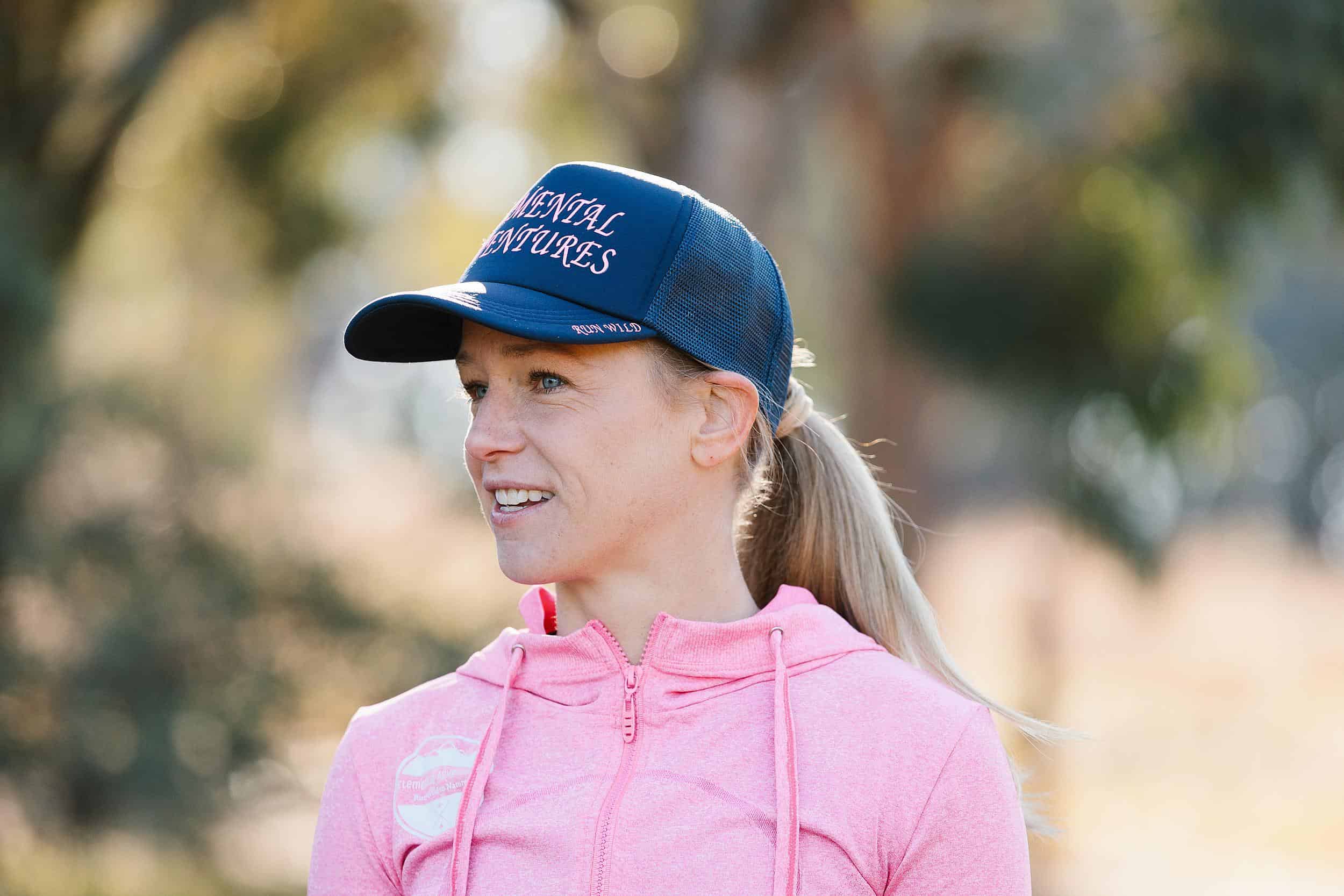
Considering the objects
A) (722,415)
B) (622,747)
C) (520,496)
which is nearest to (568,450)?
(520,496)

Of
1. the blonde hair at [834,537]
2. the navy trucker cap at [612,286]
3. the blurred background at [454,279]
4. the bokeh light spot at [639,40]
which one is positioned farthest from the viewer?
the bokeh light spot at [639,40]

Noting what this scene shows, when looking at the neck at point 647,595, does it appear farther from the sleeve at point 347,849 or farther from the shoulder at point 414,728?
the sleeve at point 347,849

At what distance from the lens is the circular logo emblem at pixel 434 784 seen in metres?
1.51

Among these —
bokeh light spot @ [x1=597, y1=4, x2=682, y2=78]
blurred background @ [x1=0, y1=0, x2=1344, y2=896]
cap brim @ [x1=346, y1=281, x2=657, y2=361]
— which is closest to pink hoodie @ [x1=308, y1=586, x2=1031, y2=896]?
cap brim @ [x1=346, y1=281, x2=657, y2=361]

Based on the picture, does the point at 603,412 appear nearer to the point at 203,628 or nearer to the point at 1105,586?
the point at 203,628

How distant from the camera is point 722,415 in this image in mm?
1587

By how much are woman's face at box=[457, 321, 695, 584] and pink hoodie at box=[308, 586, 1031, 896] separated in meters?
0.12

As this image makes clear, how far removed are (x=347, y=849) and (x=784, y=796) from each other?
493 millimetres

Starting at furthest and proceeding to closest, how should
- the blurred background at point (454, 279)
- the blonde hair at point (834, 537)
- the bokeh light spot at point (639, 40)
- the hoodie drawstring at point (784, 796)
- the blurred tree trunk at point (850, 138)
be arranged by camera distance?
the bokeh light spot at point (639, 40), the blurred tree trunk at point (850, 138), the blurred background at point (454, 279), the blonde hair at point (834, 537), the hoodie drawstring at point (784, 796)

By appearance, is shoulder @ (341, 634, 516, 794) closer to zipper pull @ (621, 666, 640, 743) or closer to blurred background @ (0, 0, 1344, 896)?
zipper pull @ (621, 666, 640, 743)

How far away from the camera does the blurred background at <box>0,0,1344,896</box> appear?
4.41m

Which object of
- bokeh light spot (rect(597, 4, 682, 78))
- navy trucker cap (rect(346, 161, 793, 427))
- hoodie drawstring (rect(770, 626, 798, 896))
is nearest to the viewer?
hoodie drawstring (rect(770, 626, 798, 896))

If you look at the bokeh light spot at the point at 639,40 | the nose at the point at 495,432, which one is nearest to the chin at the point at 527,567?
the nose at the point at 495,432

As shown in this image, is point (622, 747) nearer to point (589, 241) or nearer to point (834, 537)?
point (834, 537)
